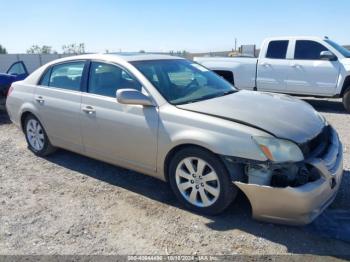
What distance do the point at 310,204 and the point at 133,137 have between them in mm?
1918

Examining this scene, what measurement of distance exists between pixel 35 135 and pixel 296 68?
6466 mm

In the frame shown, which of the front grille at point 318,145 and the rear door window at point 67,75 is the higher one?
the rear door window at point 67,75

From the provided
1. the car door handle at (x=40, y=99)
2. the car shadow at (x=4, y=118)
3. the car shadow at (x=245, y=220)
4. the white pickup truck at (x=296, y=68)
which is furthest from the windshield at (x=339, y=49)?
the car shadow at (x=4, y=118)

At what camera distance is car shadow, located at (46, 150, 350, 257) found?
3029 millimetres

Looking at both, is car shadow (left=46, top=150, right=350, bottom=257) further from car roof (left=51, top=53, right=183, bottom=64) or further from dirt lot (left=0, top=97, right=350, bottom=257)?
car roof (left=51, top=53, right=183, bottom=64)

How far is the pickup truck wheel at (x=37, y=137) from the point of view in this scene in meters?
5.17

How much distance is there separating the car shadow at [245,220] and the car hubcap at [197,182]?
0.21m

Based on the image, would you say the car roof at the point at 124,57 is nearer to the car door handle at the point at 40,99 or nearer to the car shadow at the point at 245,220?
the car door handle at the point at 40,99

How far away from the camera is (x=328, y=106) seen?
935cm

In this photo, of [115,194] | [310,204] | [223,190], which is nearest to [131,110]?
[115,194]

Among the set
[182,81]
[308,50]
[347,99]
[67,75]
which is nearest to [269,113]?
[182,81]

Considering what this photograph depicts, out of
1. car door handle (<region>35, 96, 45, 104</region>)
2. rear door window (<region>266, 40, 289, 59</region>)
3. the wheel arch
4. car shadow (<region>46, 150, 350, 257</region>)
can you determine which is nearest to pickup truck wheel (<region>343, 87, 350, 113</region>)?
rear door window (<region>266, 40, 289, 59</region>)

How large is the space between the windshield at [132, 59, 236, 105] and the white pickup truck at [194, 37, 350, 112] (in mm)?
4799

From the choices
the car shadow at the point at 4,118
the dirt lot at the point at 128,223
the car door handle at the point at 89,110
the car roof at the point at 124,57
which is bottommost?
the car shadow at the point at 4,118
